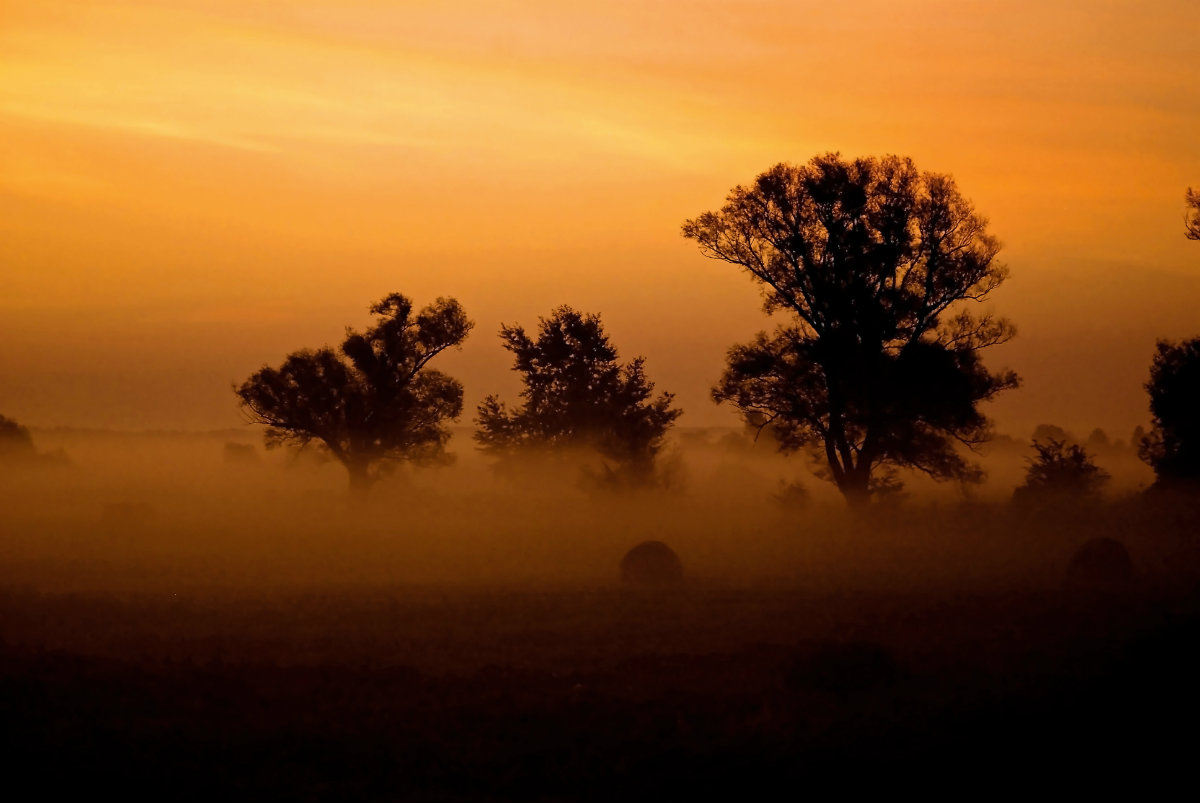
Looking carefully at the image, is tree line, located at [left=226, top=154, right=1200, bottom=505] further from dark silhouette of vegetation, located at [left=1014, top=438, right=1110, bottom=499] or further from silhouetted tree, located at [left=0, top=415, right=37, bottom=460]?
silhouetted tree, located at [left=0, top=415, right=37, bottom=460]

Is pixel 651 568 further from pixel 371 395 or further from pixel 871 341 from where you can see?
pixel 371 395

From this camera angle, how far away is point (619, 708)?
1491 centimetres

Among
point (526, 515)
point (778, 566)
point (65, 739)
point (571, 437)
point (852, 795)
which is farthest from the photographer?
point (571, 437)

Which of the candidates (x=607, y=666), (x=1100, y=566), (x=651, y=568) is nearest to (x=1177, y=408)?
(x=1100, y=566)

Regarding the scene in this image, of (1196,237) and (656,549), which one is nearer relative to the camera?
(656,549)

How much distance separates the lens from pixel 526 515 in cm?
5100

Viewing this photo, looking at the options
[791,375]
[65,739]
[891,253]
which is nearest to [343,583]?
[65,739]

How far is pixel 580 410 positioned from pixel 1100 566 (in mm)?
33975

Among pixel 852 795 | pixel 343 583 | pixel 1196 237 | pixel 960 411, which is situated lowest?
pixel 852 795

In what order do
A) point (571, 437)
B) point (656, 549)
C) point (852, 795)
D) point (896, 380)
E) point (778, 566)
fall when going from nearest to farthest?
point (852, 795) → point (656, 549) → point (778, 566) → point (896, 380) → point (571, 437)

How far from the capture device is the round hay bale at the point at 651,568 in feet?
95.8

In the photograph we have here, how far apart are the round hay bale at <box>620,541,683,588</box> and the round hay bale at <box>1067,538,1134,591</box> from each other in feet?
33.2

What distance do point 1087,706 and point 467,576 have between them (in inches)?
802

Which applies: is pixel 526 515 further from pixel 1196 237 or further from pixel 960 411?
pixel 1196 237
